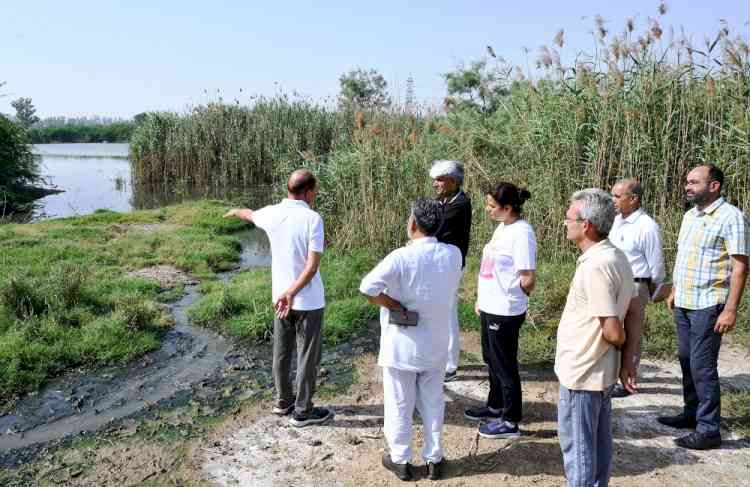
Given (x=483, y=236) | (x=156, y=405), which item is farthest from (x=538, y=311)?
(x=156, y=405)

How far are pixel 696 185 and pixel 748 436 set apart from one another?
171 centimetres

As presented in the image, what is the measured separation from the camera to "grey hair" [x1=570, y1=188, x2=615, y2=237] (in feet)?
8.16

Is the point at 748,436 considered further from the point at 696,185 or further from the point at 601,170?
the point at 601,170

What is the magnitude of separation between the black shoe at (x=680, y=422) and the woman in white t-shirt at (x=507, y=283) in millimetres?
1102

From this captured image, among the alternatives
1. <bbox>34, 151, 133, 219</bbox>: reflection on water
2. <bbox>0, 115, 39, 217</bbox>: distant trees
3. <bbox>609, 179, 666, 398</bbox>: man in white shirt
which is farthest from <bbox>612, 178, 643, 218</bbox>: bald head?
<bbox>0, 115, 39, 217</bbox>: distant trees

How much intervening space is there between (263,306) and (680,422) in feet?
13.5

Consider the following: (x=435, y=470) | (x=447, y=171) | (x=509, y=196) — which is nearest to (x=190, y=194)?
(x=447, y=171)

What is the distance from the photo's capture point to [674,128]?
6633mm

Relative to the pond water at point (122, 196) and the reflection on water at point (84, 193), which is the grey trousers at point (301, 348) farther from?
the reflection on water at point (84, 193)

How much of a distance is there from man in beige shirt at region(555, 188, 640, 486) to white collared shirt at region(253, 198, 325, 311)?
163 centimetres

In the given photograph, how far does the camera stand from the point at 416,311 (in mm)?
2928

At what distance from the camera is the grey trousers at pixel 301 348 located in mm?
3744

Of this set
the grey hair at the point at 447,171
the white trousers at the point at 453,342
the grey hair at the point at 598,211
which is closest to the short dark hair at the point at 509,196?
the grey hair at the point at 447,171

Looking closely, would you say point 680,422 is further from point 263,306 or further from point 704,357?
point 263,306
